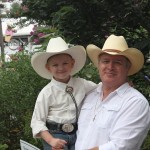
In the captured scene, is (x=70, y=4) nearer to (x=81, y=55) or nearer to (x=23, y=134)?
(x=81, y=55)

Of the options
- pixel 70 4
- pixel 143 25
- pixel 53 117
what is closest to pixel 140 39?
pixel 143 25

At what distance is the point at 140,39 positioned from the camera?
3918mm

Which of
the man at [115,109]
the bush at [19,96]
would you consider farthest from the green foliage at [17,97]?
the man at [115,109]

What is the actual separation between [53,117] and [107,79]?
531 millimetres

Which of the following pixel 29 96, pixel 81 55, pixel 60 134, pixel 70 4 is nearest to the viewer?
pixel 60 134

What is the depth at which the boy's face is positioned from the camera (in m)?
2.93

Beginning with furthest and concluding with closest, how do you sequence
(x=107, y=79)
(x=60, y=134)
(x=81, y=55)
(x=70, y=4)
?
(x=70, y=4) → (x=81, y=55) → (x=60, y=134) → (x=107, y=79)

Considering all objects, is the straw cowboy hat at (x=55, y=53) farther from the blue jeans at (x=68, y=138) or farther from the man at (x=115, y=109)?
the blue jeans at (x=68, y=138)

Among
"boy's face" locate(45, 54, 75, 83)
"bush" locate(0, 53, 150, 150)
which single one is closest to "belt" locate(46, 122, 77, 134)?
"boy's face" locate(45, 54, 75, 83)

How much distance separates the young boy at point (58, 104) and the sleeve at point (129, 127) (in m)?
0.46

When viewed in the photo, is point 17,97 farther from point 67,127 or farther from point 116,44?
→ point 116,44

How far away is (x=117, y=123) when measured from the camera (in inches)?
99.2

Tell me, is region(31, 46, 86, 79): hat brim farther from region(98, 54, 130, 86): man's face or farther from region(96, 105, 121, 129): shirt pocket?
region(96, 105, 121, 129): shirt pocket

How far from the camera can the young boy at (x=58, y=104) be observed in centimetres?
290
